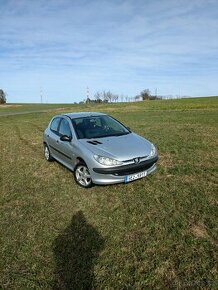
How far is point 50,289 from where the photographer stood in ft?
10.2

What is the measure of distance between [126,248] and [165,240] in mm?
590

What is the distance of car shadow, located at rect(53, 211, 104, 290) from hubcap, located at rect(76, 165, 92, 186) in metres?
1.36

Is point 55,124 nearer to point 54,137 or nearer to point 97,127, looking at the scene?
point 54,137

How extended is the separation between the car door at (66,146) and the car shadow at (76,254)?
2125 mm

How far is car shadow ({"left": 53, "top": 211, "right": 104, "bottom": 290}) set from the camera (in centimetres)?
321

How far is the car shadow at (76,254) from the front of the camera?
3207mm

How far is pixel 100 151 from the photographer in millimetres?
5590

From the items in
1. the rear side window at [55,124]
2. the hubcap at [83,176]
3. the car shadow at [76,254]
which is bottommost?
the car shadow at [76,254]

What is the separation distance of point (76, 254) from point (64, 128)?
4165mm

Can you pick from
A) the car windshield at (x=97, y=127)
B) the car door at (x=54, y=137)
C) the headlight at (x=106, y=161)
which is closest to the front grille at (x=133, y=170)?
the headlight at (x=106, y=161)

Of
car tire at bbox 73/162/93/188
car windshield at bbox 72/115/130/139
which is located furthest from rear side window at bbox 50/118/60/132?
car tire at bbox 73/162/93/188

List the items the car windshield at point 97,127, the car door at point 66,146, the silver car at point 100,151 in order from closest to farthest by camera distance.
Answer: the silver car at point 100,151, the car door at point 66,146, the car windshield at point 97,127

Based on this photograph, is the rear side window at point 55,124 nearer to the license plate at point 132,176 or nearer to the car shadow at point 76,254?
the license plate at point 132,176

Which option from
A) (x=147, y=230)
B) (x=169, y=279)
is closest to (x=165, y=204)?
(x=147, y=230)
